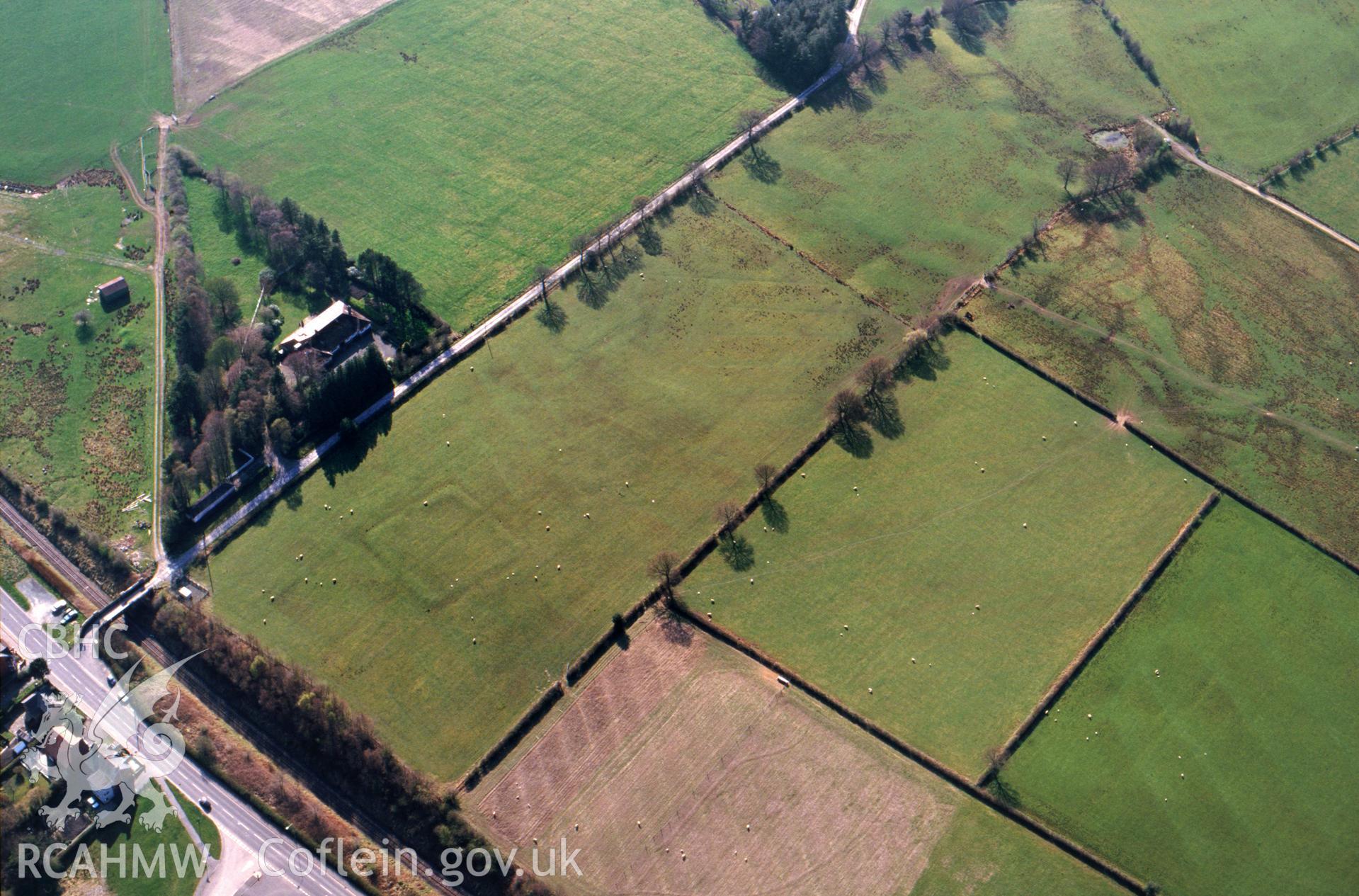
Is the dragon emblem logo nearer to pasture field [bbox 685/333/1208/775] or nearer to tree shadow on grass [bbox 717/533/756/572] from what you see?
pasture field [bbox 685/333/1208/775]

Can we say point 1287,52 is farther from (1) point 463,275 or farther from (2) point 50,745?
(2) point 50,745

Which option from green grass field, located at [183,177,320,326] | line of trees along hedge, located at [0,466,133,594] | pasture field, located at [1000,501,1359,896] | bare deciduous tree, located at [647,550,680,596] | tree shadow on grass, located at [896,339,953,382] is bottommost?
pasture field, located at [1000,501,1359,896]

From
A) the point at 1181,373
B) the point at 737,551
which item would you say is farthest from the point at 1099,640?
the point at 1181,373

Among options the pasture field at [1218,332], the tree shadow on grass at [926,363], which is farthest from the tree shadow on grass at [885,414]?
the pasture field at [1218,332]

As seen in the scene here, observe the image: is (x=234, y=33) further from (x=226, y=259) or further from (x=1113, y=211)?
(x=1113, y=211)

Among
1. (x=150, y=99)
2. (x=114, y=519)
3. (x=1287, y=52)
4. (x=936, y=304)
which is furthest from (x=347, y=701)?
(x=1287, y=52)

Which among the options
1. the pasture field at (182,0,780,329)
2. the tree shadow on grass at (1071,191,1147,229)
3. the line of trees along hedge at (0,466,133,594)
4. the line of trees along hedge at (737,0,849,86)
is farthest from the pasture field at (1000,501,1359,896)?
the line of trees along hedge at (737,0,849,86)
